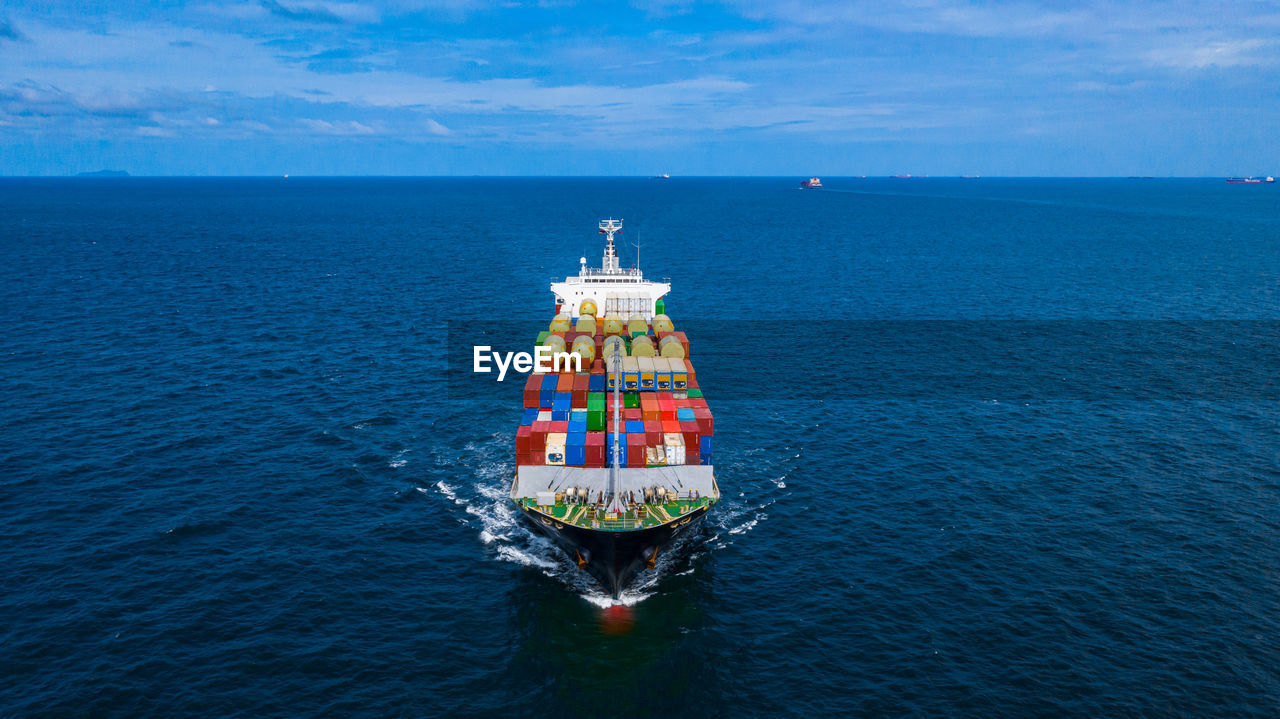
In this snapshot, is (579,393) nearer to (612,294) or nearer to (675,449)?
(675,449)

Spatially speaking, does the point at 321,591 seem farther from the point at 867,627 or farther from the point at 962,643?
the point at 962,643

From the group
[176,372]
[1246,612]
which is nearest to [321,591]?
[176,372]

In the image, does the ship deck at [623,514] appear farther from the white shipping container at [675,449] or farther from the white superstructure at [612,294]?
the white superstructure at [612,294]

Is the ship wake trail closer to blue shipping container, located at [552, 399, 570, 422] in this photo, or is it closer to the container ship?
the container ship

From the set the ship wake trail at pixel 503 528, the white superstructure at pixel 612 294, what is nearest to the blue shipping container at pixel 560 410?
the ship wake trail at pixel 503 528

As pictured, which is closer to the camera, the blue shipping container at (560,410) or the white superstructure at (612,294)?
the blue shipping container at (560,410)

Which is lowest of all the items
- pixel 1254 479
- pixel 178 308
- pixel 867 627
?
pixel 867 627

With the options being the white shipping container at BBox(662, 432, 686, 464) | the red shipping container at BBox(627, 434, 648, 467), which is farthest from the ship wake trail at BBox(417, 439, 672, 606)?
the red shipping container at BBox(627, 434, 648, 467)
